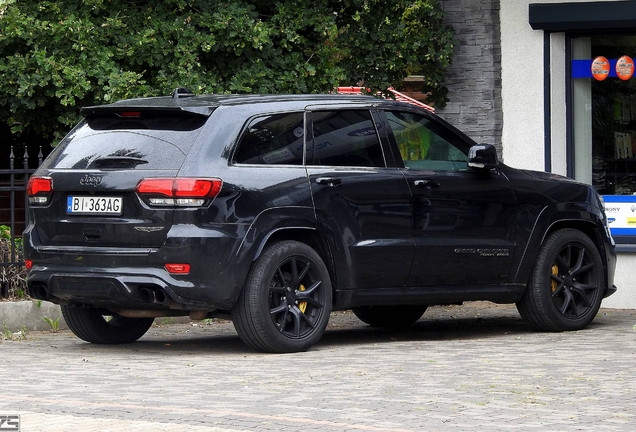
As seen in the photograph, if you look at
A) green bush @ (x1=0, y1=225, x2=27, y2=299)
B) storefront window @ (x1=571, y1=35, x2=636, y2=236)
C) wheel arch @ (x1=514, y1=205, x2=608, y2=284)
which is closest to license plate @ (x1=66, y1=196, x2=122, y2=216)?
green bush @ (x1=0, y1=225, x2=27, y2=299)

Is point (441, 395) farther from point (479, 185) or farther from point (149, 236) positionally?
point (479, 185)

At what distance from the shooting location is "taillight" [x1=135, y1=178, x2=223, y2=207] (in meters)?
9.15

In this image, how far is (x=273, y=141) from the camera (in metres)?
9.84

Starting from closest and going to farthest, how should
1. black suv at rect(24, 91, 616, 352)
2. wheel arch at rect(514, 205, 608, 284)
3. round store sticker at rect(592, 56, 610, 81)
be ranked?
black suv at rect(24, 91, 616, 352)
wheel arch at rect(514, 205, 608, 284)
round store sticker at rect(592, 56, 610, 81)

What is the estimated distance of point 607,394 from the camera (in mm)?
7691

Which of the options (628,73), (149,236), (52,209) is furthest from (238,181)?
(628,73)

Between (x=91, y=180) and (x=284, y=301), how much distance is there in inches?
60.2

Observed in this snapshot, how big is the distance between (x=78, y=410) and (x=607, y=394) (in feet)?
9.22

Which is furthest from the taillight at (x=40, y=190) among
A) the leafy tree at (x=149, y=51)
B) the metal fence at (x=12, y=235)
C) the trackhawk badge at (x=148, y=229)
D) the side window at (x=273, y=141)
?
the leafy tree at (x=149, y=51)

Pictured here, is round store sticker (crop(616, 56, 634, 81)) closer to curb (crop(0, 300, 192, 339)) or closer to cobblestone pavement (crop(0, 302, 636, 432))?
cobblestone pavement (crop(0, 302, 636, 432))

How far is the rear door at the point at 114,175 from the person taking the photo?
929 centimetres

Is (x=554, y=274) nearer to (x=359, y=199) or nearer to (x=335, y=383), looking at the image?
(x=359, y=199)

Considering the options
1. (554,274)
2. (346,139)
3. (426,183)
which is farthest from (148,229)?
(554,274)

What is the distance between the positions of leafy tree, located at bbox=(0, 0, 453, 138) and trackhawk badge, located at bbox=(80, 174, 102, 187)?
10.7 feet
